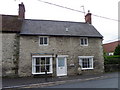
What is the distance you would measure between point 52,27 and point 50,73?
6.63 m

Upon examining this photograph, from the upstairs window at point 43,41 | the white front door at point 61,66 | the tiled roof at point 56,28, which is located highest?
the tiled roof at point 56,28

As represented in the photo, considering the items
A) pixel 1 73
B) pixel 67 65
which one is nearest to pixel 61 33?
pixel 67 65

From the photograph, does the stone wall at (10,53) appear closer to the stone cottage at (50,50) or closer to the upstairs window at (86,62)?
the stone cottage at (50,50)

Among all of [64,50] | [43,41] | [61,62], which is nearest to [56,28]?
[43,41]

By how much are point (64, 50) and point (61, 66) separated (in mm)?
2124

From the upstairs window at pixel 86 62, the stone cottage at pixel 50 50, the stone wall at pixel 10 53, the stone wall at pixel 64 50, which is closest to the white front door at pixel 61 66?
the stone cottage at pixel 50 50

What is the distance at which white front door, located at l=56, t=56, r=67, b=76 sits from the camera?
47.3ft

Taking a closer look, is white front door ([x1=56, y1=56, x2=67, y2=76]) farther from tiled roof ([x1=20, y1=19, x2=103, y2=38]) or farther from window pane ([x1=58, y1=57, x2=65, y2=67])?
tiled roof ([x1=20, y1=19, x2=103, y2=38])

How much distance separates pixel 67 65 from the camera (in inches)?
578

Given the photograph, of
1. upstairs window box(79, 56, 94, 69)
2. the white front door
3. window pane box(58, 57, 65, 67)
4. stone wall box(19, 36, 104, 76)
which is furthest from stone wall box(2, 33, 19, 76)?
upstairs window box(79, 56, 94, 69)

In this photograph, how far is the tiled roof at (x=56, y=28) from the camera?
48.9 feet

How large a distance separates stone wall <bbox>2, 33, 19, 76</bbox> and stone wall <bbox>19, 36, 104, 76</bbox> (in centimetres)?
79

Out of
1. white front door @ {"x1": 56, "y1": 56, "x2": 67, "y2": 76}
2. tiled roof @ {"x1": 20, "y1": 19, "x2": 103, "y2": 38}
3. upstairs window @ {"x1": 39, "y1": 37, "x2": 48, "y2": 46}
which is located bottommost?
white front door @ {"x1": 56, "y1": 56, "x2": 67, "y2": 76}

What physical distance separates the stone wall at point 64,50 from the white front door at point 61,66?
403mm
